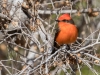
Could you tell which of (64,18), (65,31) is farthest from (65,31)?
(64,18)

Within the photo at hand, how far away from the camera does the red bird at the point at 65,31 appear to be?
5.88 m

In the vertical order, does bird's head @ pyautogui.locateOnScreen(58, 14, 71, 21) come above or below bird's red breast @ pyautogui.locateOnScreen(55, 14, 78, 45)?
above

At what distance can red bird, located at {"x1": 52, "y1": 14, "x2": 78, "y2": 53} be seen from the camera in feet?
19.3

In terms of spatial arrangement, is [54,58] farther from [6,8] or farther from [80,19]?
[80,19]

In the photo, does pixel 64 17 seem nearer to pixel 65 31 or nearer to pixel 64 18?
pixel 64 18

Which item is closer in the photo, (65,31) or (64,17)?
(64,17)

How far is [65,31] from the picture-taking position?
5992 mm

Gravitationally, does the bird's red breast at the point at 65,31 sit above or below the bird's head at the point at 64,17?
below

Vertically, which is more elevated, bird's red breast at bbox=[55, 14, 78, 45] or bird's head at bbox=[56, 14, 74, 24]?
bird's head at bbox=[56, 14, 74, 24]

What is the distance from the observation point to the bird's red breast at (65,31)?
5883 millimetres

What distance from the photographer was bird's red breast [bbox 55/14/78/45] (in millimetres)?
5883

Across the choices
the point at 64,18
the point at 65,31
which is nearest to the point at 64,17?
the point at 64,18

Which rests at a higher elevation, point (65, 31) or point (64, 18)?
point (64, 18)

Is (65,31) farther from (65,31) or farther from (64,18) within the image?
(64,18)
